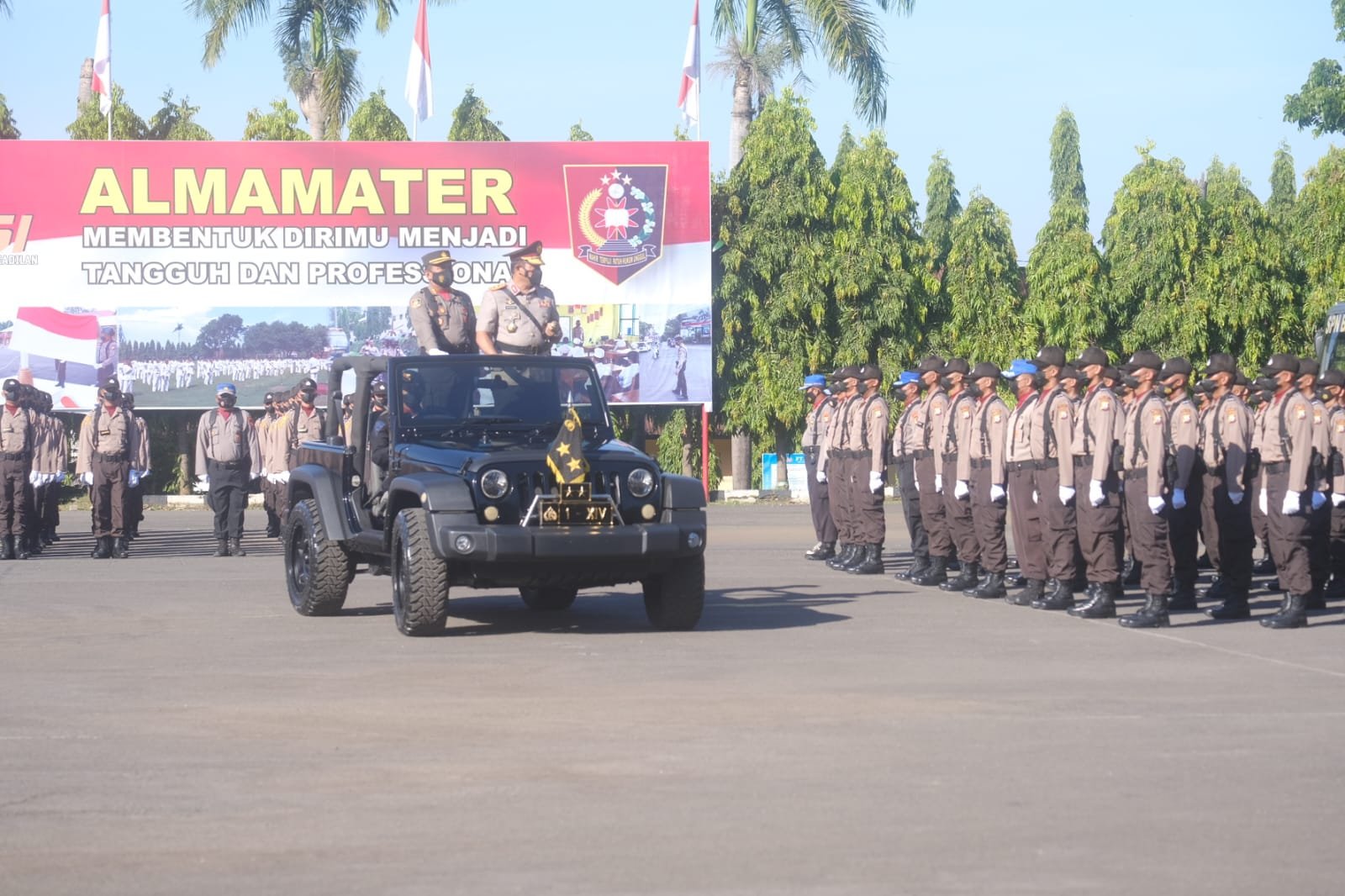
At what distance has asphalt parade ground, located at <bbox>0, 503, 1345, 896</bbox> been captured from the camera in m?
6.05

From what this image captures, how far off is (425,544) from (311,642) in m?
1.11

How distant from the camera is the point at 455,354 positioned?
13.3 m

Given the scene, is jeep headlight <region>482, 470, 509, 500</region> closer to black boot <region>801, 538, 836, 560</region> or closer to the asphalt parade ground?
the asphalt parade ground

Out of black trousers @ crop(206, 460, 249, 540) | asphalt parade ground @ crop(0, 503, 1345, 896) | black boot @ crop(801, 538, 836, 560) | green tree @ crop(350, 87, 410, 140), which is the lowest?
asphalt parade ground @ crop(0, 503, 1345, 896)

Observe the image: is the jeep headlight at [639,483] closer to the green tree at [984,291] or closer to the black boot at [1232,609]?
the black boot at [1232,609]

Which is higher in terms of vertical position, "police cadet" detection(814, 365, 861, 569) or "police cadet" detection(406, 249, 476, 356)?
"police cadet" detection(406, 249, 476, 356)

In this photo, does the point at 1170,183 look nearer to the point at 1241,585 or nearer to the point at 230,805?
the point at 1241,585

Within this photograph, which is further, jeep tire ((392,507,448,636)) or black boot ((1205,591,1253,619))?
black boot ((1205,591,1253,619))

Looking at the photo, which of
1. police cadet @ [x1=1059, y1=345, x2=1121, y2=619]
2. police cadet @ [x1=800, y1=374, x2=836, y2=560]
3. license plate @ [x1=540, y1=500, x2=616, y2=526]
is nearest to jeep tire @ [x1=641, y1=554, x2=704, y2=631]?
license plate @ [x1=540, y1=500, x2=616, y2=526]

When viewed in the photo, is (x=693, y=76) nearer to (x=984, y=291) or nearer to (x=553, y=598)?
(x=984, y=291)

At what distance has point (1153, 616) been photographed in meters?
13.0

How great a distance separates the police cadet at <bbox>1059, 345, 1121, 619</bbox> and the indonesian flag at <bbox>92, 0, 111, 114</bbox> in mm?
26052

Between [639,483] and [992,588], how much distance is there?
4506 millimetres

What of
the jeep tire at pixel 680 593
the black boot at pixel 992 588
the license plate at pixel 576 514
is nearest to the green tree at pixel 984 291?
the black boot at pixel 992 588
